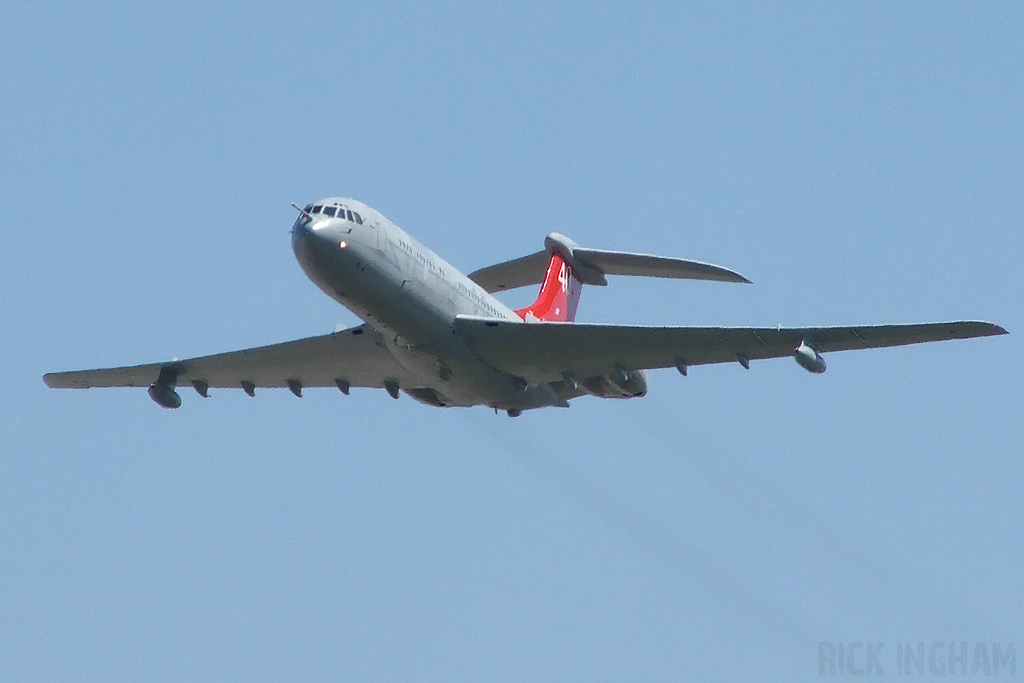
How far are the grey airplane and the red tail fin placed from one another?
9cm

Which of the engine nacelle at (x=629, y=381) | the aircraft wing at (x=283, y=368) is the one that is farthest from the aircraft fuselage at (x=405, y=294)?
the engine nacelle at (x=629, y=381)

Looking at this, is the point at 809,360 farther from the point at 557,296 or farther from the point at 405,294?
the point at 557,296

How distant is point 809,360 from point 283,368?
15.4m

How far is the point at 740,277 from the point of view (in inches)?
1725

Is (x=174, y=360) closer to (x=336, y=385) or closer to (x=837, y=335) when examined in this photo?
(x=336, y=385)

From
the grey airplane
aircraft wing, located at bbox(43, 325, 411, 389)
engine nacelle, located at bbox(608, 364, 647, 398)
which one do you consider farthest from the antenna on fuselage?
engine nacelle, located at bbox(608, 364, 647, 398)

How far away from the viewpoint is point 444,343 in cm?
3962

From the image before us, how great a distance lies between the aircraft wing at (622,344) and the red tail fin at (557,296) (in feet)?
16.0

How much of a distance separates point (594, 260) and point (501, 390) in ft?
25.6

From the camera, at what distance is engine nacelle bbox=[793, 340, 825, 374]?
36875 mm

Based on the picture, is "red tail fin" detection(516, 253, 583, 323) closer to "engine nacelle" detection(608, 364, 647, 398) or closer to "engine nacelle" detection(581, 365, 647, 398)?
"engine nacelle" detection(581, 365, 647, 398)

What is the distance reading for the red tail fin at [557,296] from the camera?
153 ft

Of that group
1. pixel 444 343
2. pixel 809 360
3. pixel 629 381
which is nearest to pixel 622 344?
pixel 629 381

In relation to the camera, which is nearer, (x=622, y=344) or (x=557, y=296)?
(x=622, y=344)
